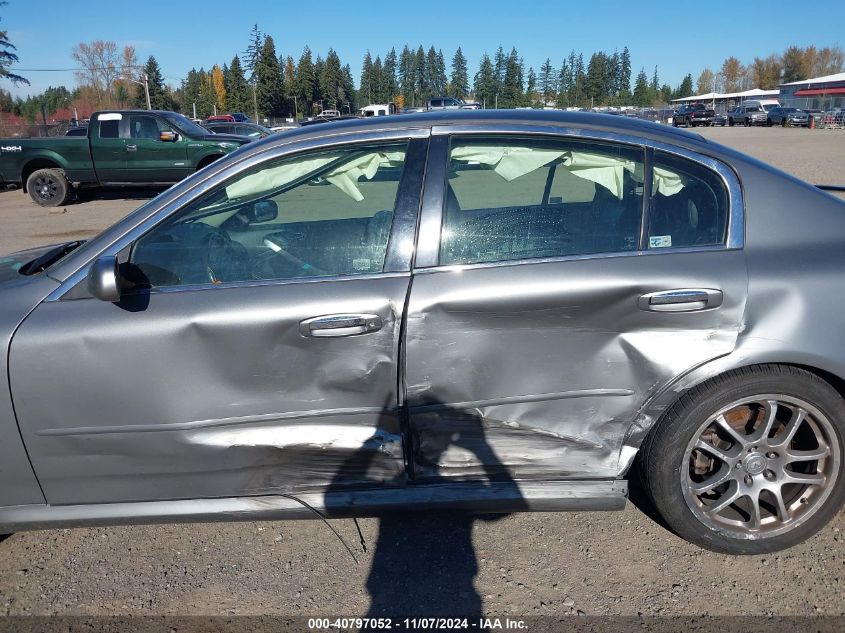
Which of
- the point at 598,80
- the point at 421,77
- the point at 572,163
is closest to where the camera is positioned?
the point at 572,163

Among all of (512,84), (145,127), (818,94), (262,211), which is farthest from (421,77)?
(262,211)

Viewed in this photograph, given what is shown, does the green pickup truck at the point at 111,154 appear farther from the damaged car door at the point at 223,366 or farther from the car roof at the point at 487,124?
the damaged car door at the point at 223,366

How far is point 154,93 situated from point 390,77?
35045mm

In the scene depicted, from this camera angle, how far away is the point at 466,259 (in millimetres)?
2436

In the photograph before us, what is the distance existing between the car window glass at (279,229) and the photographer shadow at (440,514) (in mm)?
698

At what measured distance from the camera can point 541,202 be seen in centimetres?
279

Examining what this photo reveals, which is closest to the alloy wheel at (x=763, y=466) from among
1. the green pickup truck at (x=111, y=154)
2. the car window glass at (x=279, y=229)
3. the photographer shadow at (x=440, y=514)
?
the photographer shadow at (x=440, y=514)

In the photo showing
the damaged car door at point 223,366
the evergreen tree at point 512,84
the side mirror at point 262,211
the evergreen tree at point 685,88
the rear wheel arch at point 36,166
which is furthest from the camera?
the evergreen tree at point 685,88

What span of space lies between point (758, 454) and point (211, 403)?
212 centimetres

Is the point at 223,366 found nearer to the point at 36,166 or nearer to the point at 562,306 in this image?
the point at 562,306

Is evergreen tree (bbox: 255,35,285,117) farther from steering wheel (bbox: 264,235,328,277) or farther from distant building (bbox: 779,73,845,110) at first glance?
steering wheel (bbox: 264,235,328,277)

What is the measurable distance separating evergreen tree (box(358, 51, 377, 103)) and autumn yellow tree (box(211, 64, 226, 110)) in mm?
21638

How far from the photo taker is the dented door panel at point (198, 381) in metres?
2.32

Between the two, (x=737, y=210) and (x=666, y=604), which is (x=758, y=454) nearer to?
(x=666, y=604)
